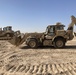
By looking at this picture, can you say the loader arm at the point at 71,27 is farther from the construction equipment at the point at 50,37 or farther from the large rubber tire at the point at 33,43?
the large rubber tire at the point at 33,43

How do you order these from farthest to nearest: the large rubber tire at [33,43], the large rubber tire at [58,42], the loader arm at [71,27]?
the large rubber tire at [33,43], the large rubber tire at [58,42], the loader arm at [71,27]

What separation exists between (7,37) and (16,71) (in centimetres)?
1910

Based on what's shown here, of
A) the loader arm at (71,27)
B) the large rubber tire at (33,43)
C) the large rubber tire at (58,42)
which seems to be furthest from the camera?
the large rubber tire at (33,43)

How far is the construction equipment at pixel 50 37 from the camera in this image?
14133mm

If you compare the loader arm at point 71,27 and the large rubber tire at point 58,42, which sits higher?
the loader arm at point 71,27

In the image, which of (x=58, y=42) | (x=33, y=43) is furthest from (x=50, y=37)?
(x=33, y=43)

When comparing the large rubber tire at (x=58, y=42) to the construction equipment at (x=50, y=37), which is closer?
the construction equipment at (x=50, y=37)

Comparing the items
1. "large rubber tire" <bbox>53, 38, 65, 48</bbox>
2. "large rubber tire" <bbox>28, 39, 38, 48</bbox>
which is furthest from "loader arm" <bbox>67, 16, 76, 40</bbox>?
"large rubber tire" <bbox>28, 39, 38, 48</bbox>

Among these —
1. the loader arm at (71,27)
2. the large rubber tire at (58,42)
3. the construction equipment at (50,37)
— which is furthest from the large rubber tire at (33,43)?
the loader arm at (71,27)

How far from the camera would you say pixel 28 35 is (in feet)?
48.4

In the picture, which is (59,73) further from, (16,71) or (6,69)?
(6,69)

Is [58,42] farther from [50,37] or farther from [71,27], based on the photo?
[71,27]

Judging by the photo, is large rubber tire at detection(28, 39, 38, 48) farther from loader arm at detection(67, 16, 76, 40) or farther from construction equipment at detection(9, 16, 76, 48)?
loader arm at detection(67, 16, 76, 40)

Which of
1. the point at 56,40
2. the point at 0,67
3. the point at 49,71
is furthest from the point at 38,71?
the point at 56,40
